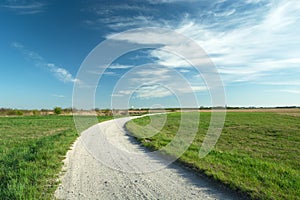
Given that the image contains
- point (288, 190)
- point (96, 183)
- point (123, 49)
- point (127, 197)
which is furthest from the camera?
point (123, 49)

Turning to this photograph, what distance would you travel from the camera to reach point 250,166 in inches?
324

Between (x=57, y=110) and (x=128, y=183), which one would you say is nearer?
(x=128, y=183)

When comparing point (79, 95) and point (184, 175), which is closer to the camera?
point (184, 175)

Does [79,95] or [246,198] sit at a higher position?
[79,95]

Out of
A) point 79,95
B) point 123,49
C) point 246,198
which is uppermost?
point 123,49

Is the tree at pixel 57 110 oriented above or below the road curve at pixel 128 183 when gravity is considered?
above

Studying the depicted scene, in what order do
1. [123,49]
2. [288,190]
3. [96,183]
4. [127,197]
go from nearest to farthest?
[127,197] → [288,190] → [96,183] → [123,49]

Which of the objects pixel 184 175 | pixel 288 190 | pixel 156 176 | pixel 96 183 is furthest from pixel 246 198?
pixel 96 183

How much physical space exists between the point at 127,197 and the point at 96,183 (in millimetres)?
1392

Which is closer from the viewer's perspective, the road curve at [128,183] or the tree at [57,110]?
the road curve at [128,183]

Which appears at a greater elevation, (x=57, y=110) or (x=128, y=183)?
(x=57, y=110)

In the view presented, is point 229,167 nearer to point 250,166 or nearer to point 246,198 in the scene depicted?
point 250,166

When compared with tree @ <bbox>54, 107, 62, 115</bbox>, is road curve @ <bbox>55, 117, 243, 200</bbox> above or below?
below

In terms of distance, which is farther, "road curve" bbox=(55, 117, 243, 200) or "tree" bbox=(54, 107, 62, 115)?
"tree" bbox=(54, 107, 62, 115)
